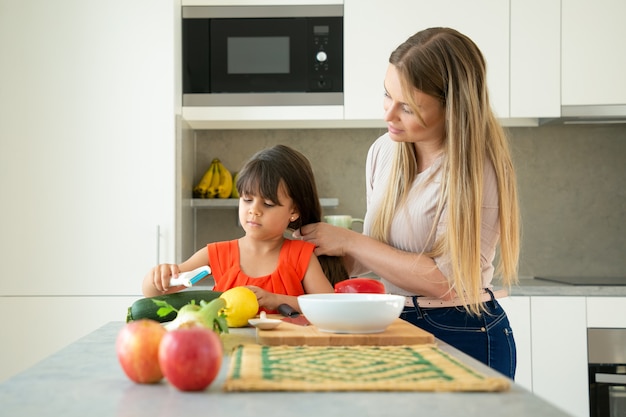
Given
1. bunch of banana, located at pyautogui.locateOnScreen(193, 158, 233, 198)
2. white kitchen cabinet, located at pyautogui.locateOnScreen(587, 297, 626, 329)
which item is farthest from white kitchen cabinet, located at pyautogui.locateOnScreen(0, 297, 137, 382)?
white kitchen cabinet, located at pyautogui.locateOnScreen(587, 297, 626, 329)

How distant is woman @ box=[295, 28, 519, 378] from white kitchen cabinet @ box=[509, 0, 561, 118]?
1401 mm

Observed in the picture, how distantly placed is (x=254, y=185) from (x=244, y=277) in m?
0.22

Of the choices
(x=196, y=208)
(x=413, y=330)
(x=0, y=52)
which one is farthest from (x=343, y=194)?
(x=413, y=330)

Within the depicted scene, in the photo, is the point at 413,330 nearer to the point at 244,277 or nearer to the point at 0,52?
the point at 244,277

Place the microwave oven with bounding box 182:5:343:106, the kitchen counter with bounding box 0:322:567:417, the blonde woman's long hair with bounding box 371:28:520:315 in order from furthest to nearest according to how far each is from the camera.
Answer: the microwave oven with bounding box 182:5:343:106 → the blonde woman's long hair with bounding box 371:28:520:315 → the kitchen counter with bounding box 0:322:567:417

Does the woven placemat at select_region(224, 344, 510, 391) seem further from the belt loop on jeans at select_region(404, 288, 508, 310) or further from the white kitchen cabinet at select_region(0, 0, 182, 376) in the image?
the white kitchen cabinet at select_region(0, 0, 182, 376)

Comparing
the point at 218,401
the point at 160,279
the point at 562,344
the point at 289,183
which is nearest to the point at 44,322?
the point at 289,183

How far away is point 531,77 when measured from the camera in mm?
3070

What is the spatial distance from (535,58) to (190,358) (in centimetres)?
256

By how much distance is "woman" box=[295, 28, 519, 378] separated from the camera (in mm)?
1665

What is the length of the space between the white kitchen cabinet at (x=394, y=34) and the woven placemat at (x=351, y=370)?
81.5 inches

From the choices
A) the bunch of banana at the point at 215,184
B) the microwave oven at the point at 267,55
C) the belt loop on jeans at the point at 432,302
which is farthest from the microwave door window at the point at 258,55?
the belt loop on jeans at the point at 432,302

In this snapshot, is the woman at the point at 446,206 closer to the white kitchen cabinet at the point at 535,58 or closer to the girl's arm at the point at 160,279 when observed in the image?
the girl's arm at the point at 160,279

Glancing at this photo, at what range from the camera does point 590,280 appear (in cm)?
317
